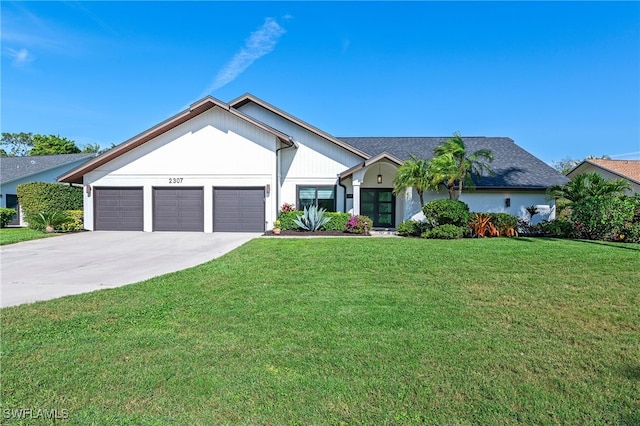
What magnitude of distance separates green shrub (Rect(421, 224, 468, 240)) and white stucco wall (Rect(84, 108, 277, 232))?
7.20m

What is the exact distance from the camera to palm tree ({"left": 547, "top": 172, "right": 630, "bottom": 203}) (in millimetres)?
12328

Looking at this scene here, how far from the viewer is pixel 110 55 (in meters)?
16.9

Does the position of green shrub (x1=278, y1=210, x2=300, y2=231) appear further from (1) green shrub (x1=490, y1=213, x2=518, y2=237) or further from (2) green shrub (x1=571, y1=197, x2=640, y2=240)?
(2) green shrub (x1=571, y1=197, x2=640, y2=240)

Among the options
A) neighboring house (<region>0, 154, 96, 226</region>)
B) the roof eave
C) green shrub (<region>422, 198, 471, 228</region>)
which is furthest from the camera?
neighboring house (<region>0, 154, 96, 226</region>)

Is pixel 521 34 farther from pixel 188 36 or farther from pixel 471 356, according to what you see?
pixel 471 356

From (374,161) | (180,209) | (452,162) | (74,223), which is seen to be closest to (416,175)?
(452,162)

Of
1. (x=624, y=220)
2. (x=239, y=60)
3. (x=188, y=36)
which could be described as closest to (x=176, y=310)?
(x=624, y=220)

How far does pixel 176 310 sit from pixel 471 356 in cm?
397

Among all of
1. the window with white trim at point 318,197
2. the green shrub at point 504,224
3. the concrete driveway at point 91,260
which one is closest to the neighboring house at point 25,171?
the concrete driveway at point 91,260

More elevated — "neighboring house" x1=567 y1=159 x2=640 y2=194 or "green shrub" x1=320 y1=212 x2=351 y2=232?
"neighboring house" x1=567 y1=159 x2=640 y2=194

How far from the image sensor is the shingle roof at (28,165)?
23903mm

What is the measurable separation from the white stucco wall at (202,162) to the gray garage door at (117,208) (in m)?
0.29

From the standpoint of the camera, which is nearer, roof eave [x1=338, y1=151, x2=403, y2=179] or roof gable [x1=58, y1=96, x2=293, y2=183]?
roof eave [x1=338, y1=151, x2=403, y2=179]

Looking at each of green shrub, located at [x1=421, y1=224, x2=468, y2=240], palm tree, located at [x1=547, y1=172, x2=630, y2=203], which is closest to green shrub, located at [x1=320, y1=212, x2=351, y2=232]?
green shrub, located at [x1=421, y1=224, x2=468, y2=240]
